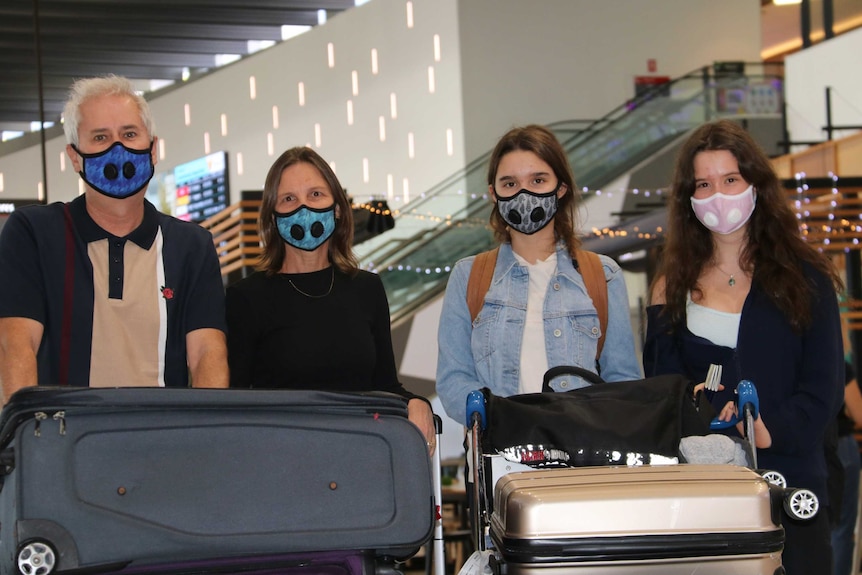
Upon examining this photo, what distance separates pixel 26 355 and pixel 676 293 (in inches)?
66.3

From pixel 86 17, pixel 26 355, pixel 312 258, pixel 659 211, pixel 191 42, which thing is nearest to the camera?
pixel 26 355

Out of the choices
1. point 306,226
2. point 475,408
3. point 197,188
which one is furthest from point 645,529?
point 197,188

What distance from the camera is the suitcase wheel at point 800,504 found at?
2084 millimetres

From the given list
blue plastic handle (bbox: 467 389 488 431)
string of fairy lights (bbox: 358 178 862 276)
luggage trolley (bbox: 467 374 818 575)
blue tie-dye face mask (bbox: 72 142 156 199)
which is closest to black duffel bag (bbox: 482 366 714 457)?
blue plastic handle (bbox: 467 389 488 431)

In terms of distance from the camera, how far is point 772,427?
105 inches

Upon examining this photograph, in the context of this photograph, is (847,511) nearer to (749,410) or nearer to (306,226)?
(749,410)

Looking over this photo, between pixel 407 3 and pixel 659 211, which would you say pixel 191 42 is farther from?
pixel 659 211

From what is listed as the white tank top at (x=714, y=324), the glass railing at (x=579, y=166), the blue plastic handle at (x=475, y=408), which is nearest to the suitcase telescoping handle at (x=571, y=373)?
the blue plastic handle at (x=475, y=408)

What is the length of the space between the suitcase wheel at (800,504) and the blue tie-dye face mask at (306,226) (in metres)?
1.58

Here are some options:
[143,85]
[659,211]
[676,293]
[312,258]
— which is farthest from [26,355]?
[143,85]

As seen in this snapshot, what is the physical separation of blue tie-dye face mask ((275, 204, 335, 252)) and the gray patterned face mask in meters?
0.52

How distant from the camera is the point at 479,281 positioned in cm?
311

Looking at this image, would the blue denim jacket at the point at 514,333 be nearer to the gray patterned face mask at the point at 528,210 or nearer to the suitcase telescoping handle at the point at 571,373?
the gray patterned face mask at the point at 528,210

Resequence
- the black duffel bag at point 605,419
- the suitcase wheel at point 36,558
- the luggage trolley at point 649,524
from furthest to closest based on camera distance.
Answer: the black duffel bag at point 605,419 → the luggage trolley at point 649,524 → the suitcase wheel at point 36,558
